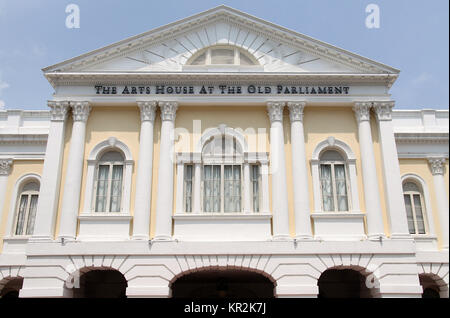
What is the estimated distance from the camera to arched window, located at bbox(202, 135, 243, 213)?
1708 centimetres

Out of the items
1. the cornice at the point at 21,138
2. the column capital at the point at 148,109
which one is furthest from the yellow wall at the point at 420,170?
the cornice at the point at 21,138

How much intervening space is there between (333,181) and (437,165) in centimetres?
716

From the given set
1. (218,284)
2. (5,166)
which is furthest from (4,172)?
(218,284)

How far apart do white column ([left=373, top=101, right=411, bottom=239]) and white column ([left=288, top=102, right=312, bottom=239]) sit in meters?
3.03

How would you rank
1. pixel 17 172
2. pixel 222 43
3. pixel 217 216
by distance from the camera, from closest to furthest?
pixel 217 216
pixel 222 43
pixel 17 172

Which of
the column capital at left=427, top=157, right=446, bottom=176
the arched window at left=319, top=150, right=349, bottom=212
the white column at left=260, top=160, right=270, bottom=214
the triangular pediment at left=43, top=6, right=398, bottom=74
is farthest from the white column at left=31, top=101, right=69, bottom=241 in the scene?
the column capital at left=427, top=157, right=446, bottom=176

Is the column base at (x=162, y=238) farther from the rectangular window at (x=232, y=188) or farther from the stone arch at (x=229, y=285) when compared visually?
the stone arch at (x=229, y=285)

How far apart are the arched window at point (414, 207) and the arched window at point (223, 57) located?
32.1ft

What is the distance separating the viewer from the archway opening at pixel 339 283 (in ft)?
62.8

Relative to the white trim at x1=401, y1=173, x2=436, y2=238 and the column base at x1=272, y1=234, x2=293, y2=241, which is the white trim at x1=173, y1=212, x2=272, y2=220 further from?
the white trim at x1=401, y1=173, x2=436, y2=238

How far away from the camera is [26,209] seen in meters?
20.6

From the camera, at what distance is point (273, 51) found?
18750 mm

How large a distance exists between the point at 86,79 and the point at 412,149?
15.5m

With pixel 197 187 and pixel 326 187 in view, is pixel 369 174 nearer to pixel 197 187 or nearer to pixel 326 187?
pixel 326 187
